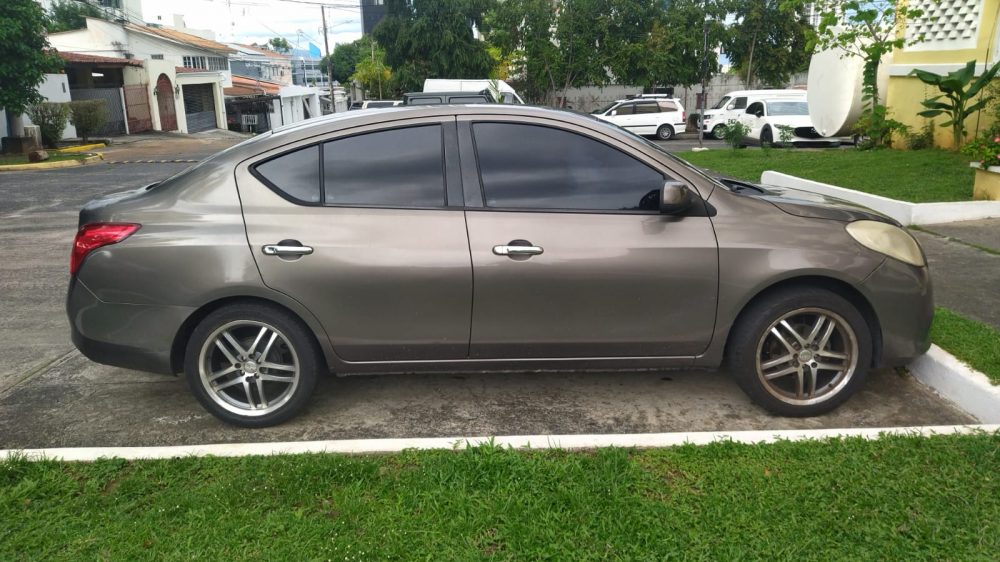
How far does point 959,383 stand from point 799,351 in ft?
3.29

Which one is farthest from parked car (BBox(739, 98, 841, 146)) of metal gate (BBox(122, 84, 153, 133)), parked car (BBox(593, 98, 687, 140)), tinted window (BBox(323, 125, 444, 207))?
metal gate (BBox(122, 84, 153, 133))

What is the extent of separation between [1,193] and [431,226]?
14667 mm

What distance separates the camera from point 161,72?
3925cm

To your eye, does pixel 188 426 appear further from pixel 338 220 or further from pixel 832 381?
pixel 832 381

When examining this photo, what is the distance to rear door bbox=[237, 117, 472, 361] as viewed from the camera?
152 inches

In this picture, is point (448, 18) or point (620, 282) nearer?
point (620, 282)

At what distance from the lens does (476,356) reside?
13.2 ft

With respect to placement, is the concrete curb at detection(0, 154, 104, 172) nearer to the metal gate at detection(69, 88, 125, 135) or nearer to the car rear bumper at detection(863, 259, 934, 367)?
the metal gate at detection(69, 88, 125, 135)

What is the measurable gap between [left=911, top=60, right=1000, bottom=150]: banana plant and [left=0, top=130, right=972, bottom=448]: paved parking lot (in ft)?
28.7

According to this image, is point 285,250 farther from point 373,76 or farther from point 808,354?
point 373,76

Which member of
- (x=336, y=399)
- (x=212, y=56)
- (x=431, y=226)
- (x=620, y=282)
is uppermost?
(x=212, y=56)

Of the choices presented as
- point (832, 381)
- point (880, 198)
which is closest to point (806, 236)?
point (832, 381)

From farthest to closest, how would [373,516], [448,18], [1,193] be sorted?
[448,18] < [1,193] < [373,516]

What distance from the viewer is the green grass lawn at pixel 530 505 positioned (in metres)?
2.88
